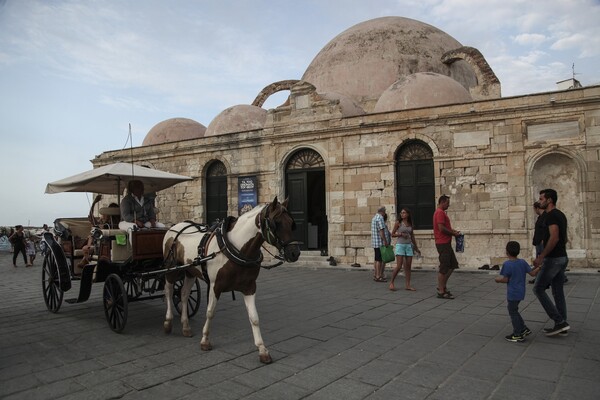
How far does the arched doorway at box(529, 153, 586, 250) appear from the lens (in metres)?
10.8

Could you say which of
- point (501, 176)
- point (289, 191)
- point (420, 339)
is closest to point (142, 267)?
point (420, 339)

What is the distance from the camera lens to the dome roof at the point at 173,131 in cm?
1980

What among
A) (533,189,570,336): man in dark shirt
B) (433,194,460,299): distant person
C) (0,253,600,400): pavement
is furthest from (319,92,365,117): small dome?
(533,189,570,336): man in dark shirt

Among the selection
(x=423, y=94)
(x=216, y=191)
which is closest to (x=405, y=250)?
(x=423, y=94)

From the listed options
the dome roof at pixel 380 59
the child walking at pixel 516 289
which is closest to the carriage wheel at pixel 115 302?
the child walking at pixel 516 289

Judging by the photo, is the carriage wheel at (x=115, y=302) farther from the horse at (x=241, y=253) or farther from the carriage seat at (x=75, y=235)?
the carriage seat at (x=75, y=235)

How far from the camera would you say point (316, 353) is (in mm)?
4680

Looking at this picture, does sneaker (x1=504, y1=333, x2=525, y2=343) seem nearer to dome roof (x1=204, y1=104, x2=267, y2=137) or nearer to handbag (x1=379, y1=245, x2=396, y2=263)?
handbag (x1=379, y1=245, x2=396, y2=263)

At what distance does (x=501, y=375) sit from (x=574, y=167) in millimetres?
9153

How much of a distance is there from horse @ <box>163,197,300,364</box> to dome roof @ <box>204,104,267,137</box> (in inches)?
480

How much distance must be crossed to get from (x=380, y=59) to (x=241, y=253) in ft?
48.5

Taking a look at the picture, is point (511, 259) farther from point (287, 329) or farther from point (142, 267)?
point (142, 267)

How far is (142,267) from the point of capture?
244 inches

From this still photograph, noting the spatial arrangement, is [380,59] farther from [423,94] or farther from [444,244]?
[444,244]
